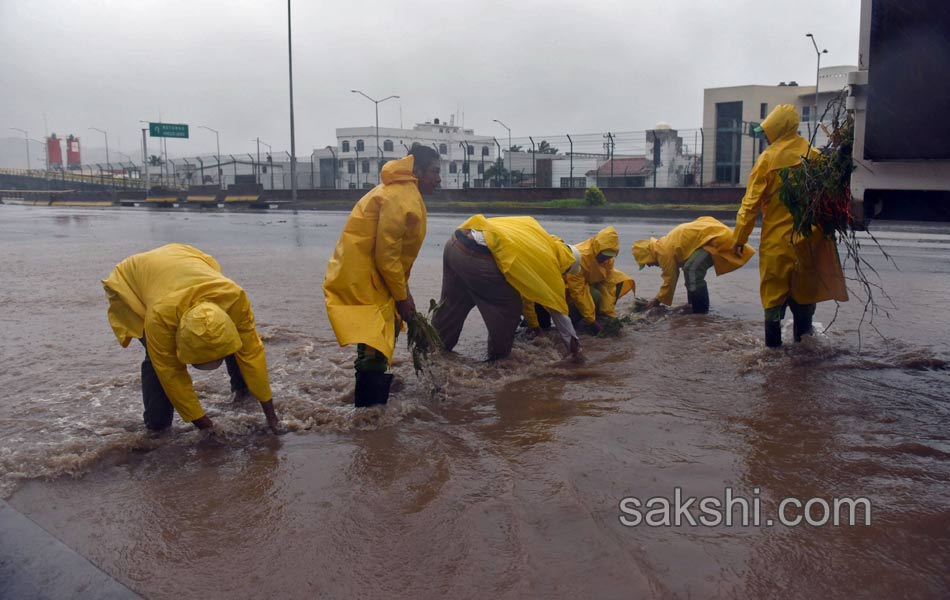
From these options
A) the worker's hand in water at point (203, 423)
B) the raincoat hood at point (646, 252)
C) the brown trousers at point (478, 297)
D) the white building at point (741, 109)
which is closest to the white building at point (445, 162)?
the white building at point (741, 109)

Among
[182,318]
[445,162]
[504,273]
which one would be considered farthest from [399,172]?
[445,162]

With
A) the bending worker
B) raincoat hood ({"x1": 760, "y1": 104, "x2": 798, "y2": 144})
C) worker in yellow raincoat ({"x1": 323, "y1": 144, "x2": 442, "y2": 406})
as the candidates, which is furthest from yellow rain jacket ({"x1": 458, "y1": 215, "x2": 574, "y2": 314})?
raincoat hood ({"x1": 760, "y1": 104, "x2": 798, "y2": 144})

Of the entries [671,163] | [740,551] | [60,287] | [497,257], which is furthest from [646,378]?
[671,163]

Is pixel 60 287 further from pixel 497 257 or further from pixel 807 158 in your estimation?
pixel 807 158

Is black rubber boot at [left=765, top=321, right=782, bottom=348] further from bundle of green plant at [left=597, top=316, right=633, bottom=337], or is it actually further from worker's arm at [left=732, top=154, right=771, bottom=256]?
bundle of green plant at [left=597, top=316, right=633, bottom=337]

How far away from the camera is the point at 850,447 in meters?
4.01

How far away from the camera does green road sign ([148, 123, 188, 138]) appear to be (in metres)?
61.2

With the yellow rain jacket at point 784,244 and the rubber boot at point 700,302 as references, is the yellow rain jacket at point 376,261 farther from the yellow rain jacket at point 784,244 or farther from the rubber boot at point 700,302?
the rubber boot at point 700,302

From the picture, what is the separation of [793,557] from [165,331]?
9.85ft

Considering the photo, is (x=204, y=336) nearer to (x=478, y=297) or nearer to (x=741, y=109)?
(x=478, y=297)

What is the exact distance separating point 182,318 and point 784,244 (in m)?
4.02

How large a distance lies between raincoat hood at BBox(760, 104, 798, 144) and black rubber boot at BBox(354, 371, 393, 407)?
10.7ft

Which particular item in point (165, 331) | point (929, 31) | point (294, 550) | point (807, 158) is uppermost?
point (929, 31)

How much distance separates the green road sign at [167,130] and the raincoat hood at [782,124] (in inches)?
2424
